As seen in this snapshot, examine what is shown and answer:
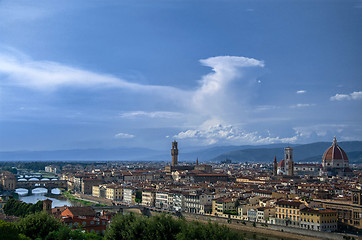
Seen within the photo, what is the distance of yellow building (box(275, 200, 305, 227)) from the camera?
4119 centimetres

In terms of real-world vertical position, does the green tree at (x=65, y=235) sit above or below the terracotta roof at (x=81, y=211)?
above

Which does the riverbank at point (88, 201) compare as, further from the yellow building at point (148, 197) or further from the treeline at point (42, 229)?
the treeline at point (42, 229)

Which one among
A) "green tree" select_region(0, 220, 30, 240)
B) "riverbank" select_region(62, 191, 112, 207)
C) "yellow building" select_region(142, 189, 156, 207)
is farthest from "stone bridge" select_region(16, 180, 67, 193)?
"green tree" select_region(0, 220, 30, 240)

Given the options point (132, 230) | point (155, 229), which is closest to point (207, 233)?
point (155, 229)

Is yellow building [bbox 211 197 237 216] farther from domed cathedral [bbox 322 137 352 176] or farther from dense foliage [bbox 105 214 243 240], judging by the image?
domed cathedral [bbox 322 137 352 176]

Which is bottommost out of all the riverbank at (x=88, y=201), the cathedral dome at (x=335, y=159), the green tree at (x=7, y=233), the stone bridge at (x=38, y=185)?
the riverbank at (x=88, y=201)

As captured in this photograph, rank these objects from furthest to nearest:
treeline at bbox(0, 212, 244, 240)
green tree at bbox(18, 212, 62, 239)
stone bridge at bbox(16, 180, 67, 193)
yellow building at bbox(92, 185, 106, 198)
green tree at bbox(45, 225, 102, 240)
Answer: stone bridge at bbox(16, 180, 67, 193) → yellow building at bbox(92, 185, 106, 198) → green tree at bbox(18, 212, 62, 239) → green tree at bbox(45, 225, 102, 240) → treeline at bbox(0, 212, 244, 240)

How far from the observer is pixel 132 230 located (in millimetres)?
24859

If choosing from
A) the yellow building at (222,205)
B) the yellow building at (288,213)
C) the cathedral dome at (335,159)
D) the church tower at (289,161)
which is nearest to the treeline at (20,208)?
the yellow building at (222,205)

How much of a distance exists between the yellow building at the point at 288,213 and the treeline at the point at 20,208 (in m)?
23.8

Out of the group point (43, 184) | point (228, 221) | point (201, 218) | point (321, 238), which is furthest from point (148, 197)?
point (43, 184)

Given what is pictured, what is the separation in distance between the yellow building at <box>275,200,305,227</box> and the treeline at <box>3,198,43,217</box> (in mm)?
23780

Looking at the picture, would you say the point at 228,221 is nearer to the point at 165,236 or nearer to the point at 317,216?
the point at 317,216

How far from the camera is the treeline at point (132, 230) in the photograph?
22.2 metres
